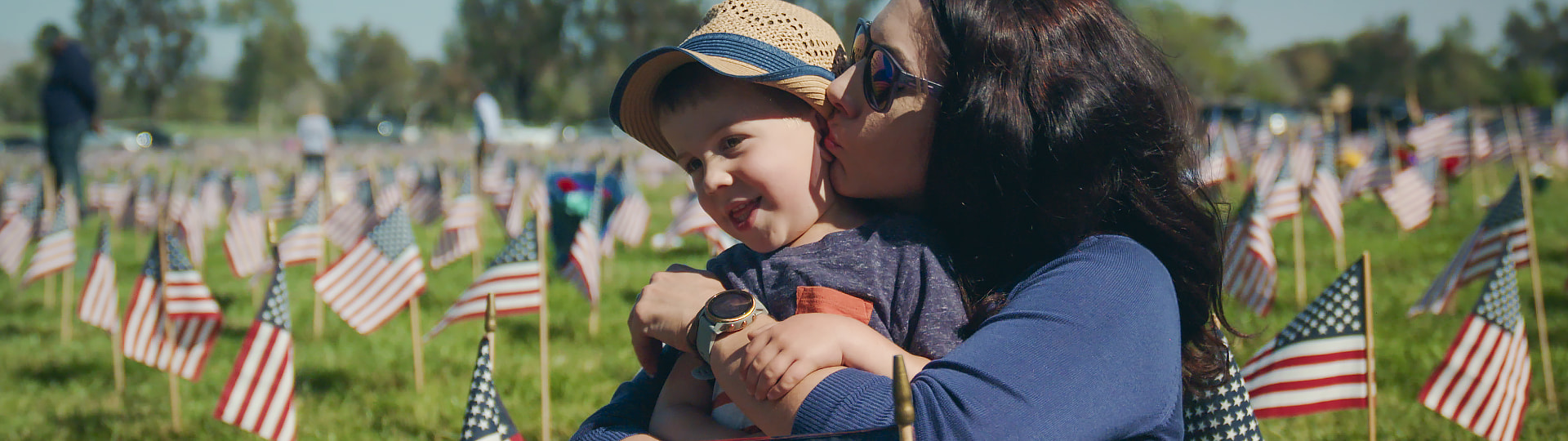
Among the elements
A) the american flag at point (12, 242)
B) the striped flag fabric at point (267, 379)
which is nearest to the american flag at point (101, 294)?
the striped flag fabric at point (267, 379)

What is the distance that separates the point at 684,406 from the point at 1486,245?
4054 millimetres

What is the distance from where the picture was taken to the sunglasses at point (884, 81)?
1601 mm

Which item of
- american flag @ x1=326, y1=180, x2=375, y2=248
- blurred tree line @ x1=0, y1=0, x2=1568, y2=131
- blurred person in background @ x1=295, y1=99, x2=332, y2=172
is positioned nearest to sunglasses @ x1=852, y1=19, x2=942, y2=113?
american flag @ x1=326, y1=180, x2=375, y2=248

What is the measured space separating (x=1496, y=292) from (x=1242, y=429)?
90.5 inches

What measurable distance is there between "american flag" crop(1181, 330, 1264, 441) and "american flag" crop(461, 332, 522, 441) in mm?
1451

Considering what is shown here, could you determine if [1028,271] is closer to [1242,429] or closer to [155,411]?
[1242,429]

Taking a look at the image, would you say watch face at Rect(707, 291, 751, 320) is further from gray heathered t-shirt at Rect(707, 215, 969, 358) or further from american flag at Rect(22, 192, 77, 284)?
american flag at Rect(22, 192, 77, 284)

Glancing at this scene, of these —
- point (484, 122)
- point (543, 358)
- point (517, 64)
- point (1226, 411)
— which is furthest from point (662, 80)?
point (517, 64)

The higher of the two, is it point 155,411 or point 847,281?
point 847,281

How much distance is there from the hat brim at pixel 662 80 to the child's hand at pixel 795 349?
394 mm

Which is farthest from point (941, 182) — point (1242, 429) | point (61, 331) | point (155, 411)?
point (61, 331)

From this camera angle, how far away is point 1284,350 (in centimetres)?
297

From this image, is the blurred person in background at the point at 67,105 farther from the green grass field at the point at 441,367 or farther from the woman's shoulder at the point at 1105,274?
the woman's shoulder at the point at 1105,274

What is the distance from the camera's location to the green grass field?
4539mm
